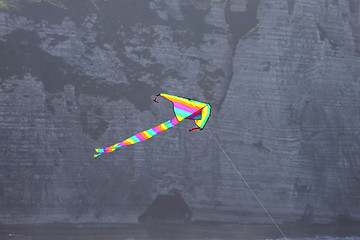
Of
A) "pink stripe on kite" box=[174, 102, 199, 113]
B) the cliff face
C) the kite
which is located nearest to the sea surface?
the cliff face

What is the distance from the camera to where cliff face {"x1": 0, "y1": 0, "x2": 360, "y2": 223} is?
118 ft

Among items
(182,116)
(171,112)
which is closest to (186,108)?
(182,116)

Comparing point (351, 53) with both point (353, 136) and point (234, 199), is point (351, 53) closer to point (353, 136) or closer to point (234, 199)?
point (353, 136)

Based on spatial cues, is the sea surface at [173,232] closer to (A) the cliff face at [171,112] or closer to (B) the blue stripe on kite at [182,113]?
(A) the cliff face at [171,112]

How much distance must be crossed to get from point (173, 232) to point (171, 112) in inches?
245

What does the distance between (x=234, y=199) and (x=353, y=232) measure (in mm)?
5865

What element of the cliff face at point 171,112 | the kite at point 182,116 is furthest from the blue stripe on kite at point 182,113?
the cliff face at point 171,112

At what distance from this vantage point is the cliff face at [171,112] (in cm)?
3600

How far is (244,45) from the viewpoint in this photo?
40.8 metres

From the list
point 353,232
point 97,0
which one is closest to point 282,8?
point 97,0

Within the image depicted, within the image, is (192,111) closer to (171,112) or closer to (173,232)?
(173,232)

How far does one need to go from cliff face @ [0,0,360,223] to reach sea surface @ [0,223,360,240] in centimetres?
52

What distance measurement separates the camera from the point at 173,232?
35.3m

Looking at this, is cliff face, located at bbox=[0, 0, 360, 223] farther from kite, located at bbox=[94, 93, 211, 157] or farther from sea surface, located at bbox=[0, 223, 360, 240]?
kite, located at bbox=[94, 93, 211, 157]
